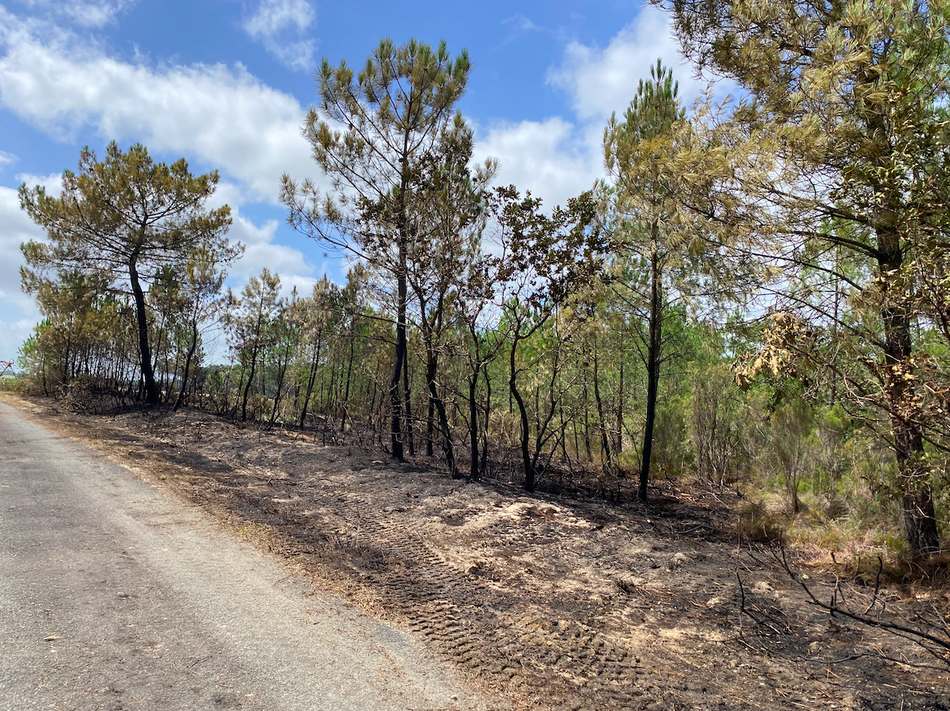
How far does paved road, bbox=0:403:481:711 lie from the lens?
3230 millimetres

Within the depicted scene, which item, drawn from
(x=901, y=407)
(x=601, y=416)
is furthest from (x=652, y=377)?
(x=901, y=407)

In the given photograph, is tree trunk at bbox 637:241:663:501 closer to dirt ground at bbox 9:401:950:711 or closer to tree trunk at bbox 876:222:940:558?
dirt ground at bbox 9:401:950:711

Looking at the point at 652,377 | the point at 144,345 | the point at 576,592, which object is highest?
the point at 144,345

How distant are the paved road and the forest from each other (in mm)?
3201

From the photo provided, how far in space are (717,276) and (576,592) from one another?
12.5 ft

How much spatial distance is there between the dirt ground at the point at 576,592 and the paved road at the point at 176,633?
47 centimetres

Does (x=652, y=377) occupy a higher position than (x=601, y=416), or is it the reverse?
(x=652, y=377)

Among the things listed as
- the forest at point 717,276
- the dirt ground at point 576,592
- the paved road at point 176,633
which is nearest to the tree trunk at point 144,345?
the forest at point 717,276

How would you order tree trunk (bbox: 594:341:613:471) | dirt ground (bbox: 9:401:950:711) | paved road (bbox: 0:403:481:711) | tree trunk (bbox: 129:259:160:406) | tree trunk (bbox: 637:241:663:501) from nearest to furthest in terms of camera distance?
paved road (bbox: 0:403:481:711) → dirt ground (bbox: 9:401:950:711) → tree trunk (bbox: 637:241:663:501) → tree trunk (bbox: 594:341:613:471) → tree trunk (bbox: 129:259:160:406)

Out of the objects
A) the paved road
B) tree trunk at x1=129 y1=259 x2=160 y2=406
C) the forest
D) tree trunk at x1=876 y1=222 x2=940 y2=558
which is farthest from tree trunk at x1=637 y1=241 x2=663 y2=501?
tree trunk at x1=129 y1=259 x2=160 y2=406

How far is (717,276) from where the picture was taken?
655 centimetres

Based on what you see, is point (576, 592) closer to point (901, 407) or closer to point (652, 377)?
point (901, 407)

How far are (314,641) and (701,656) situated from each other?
2819 mm

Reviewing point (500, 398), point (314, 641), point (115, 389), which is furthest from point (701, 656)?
point (115, 389)
